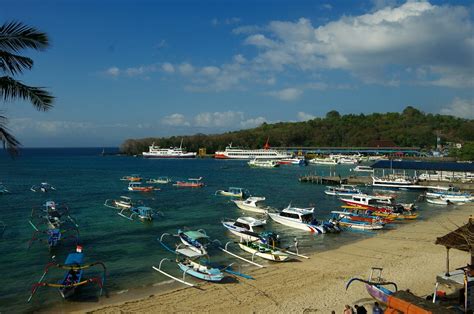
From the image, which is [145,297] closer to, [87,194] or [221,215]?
[221,215]

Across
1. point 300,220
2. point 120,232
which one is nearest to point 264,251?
point 300,220

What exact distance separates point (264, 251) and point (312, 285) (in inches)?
219

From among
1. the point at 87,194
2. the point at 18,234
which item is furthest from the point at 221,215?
the point at 87,194

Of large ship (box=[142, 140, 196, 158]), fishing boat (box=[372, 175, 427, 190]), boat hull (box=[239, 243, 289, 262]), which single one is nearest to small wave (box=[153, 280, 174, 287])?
boat hull (box=[239, 243, 289, 262])

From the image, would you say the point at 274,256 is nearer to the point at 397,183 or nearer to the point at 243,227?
the point at 243,227

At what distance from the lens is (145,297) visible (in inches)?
752

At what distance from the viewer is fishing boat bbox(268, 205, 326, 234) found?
3266 cm

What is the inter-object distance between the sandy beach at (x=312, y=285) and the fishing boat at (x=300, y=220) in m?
4.89

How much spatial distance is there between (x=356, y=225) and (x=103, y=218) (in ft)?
81.6

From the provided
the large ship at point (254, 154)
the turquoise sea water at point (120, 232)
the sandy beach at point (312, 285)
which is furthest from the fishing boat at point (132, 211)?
the large ship at point (254, 154)

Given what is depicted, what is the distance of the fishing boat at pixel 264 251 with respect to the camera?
24.3 meters

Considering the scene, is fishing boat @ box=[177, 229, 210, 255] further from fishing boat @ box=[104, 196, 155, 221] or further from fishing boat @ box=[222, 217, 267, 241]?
fishing boat @ box=[104, 196, 155, 221]

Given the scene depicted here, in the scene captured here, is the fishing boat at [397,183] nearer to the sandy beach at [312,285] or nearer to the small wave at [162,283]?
the sandy beach at [312,285]

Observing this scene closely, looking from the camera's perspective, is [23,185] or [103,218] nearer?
[103,218]
